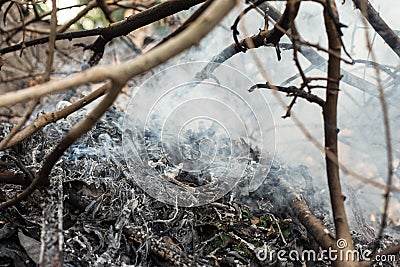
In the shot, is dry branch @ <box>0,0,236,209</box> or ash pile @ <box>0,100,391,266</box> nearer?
dry branch @ <box>0,0,236,209</box>

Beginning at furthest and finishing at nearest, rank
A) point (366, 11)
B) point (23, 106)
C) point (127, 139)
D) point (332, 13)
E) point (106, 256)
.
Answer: point (23, 106) < point (127, 139) < point (366, 11) < point (106, 256) < point (332, 13)

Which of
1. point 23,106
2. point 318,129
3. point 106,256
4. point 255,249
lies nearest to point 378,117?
point 318,129

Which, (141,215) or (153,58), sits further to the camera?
(141,215)

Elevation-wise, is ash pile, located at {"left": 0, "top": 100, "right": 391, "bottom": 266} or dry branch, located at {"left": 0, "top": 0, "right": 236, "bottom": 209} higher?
dry branch, located at {"left": 0, "top": 0, "right": 236, "bottom": 209}

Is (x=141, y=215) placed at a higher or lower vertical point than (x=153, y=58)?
lower

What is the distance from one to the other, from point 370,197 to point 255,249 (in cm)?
36

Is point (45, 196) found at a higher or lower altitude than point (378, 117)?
lower

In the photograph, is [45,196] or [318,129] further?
[318,129]

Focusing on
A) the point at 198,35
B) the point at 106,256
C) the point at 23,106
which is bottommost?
the point at 106,256

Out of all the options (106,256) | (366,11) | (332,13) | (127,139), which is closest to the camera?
(332,13)

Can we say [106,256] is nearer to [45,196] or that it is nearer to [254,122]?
[45,196]

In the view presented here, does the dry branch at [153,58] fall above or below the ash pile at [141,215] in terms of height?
above

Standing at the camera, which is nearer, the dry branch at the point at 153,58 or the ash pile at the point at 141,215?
the dry branch at the point at 153,58

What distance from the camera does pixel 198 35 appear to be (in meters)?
0.53
